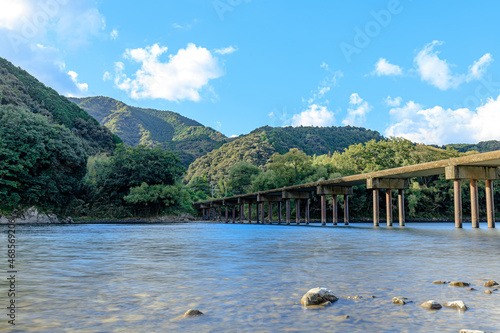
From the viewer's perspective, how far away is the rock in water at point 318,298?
5.96 m

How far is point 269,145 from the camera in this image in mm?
142250

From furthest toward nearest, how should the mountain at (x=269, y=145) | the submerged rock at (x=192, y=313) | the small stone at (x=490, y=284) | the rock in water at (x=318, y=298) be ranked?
the mountain at (x=269, y=145) < the small stone at (x=490, y=284) < the rock in water at (x=318, y=298) < the submerged rock at (x=192, y=313)

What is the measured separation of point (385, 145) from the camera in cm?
9431

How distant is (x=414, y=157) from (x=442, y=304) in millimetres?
91103

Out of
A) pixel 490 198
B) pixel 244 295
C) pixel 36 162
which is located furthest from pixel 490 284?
pixel 36 162

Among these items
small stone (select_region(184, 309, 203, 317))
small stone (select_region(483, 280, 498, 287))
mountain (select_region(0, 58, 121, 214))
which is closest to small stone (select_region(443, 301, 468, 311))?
small stone (select_region(483, 280, 498, 287))

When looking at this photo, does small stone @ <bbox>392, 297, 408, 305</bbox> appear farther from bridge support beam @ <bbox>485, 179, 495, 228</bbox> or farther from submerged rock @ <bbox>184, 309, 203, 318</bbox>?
bridge support beam @ <bbox>485, 179, 495, 228</bbox>

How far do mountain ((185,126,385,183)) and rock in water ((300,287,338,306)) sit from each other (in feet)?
411

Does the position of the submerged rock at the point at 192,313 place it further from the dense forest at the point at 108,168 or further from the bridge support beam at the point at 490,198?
the dense forest at the point at 108,168

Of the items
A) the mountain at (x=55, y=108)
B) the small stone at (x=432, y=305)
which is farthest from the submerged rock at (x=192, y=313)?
the mountain at (x=55, y=108)

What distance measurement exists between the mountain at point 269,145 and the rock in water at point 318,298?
12523 centimetres

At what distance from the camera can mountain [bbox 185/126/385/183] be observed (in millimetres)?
140500

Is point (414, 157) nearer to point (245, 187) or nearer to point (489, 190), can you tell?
point (245, 187)

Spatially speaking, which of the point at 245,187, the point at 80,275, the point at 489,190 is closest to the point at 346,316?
the point at 80,275
